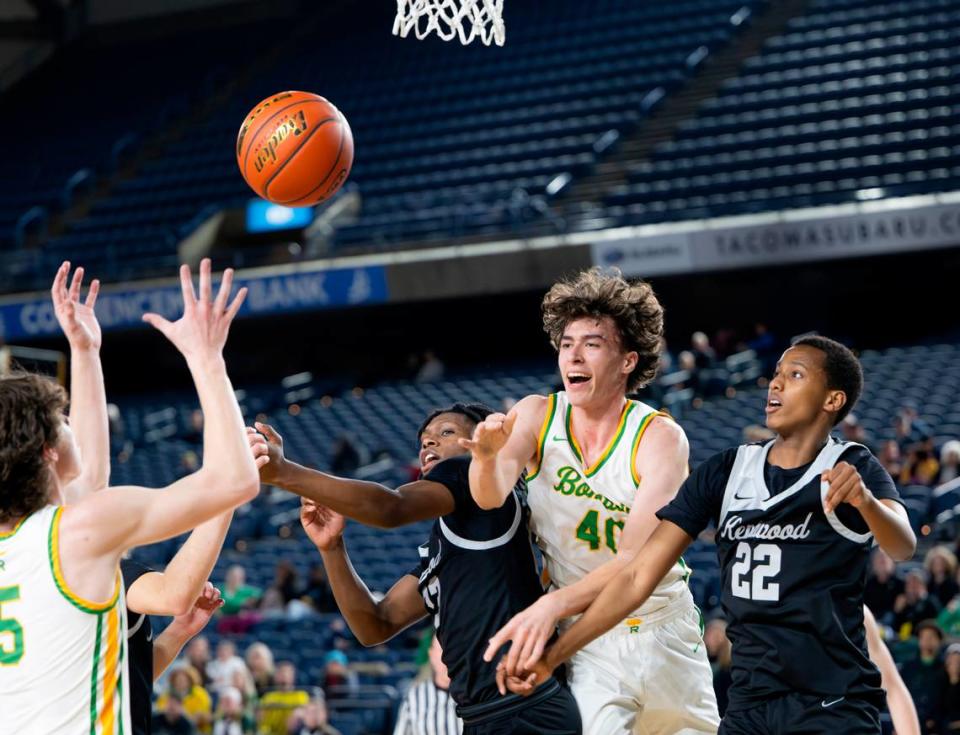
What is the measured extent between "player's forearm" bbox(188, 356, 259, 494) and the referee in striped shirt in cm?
343

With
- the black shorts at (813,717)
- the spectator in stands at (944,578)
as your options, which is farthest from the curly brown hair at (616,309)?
the spectator in stands at (944,578)

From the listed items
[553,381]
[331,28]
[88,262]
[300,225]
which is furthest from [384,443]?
[331,28]

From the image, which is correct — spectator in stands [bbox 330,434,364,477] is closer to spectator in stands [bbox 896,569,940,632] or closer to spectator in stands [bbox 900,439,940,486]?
spectator in stands [bbox 900,439,940,486]

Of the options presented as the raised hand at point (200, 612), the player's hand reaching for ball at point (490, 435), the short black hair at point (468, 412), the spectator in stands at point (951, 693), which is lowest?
the spectator in stands at point (951, 693)

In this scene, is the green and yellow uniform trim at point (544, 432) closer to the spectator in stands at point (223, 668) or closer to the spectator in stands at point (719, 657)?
the spectator in stands at point (719, 657)

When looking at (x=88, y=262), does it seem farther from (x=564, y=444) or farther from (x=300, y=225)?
(x=564, y=444)

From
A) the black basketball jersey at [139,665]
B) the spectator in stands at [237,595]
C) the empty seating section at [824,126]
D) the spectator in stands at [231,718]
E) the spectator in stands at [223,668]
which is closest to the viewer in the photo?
the black basketball jersey at [139,665]

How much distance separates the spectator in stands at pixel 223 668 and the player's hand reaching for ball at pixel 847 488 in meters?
7.88

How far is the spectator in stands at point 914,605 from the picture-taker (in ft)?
28.4

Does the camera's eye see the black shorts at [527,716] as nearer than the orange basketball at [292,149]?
Yes

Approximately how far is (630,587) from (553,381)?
13.0 metres

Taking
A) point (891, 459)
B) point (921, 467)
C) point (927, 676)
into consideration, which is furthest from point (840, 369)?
point (921, 467)

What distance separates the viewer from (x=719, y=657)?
8008 mm

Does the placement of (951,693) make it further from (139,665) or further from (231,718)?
(139,665)
